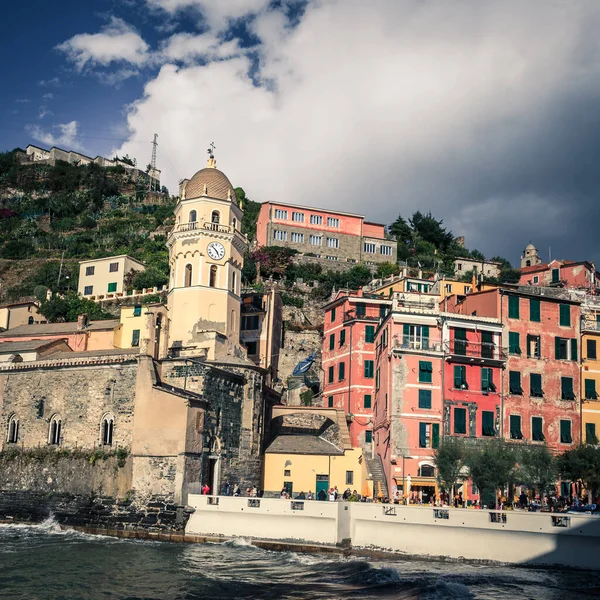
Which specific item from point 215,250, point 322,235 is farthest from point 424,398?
point 322,235

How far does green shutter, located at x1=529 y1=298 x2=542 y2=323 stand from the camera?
160 ft

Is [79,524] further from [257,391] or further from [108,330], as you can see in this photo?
[108,330]

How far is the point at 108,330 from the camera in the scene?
5925 cm

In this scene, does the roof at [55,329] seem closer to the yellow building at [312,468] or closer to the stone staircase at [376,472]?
the yellow building at [312,468]

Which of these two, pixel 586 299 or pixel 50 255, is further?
pixel 50 255

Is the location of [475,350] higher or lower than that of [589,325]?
lower

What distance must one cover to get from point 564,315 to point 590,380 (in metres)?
4.31

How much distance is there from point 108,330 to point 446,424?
27531 mm

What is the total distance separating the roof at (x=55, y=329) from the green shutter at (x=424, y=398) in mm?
25629

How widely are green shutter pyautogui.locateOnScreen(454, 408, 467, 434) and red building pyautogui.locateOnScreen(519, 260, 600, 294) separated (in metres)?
26.5

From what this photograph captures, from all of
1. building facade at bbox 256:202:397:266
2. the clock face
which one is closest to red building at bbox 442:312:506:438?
the clock face

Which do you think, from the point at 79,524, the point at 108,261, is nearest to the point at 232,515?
the point at 79,524

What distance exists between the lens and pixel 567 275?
233 ft

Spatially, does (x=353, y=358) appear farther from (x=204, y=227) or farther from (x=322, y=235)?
(x=322, y=235)
